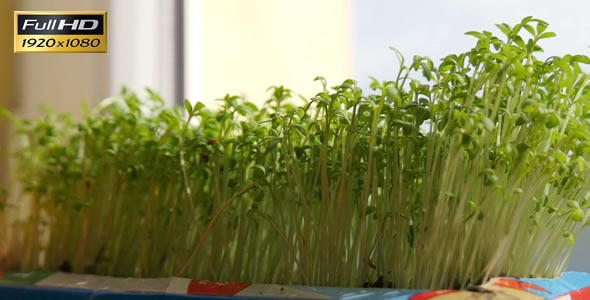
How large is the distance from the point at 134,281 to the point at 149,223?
17 cm

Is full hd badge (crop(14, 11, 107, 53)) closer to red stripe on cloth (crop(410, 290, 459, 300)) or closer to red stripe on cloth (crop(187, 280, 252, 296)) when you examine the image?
red stripe on cloth (crop(187, 280, 252, 296))

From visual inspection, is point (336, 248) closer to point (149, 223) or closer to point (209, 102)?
point (149, 223)

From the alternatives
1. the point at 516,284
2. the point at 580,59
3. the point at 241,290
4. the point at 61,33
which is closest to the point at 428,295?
the point at 516,284

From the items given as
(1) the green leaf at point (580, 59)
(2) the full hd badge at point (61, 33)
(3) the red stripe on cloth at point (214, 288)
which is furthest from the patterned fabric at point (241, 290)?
(2) the full hd badge at point (61, 33)

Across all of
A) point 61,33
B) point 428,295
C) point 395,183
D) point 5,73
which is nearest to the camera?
point 428,295

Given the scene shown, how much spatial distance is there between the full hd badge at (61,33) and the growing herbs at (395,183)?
0.38 metres

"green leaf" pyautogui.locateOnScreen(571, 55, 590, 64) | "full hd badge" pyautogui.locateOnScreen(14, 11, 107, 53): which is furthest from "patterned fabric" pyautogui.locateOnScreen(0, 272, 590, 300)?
"full hd badge" pyautogui.locateOnScreen(14, 11, 107, 53)

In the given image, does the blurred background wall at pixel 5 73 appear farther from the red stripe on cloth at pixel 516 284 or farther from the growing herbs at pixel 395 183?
the red stripe on cloth at pixel 516 284

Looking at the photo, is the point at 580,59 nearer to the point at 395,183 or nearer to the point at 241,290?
the point at 395,183

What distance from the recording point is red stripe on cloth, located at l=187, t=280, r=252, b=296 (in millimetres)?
863

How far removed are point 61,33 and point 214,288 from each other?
866mm

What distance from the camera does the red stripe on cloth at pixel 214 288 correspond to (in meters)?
0.86

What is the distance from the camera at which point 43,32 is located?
136 cm

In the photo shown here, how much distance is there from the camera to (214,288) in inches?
34.6
